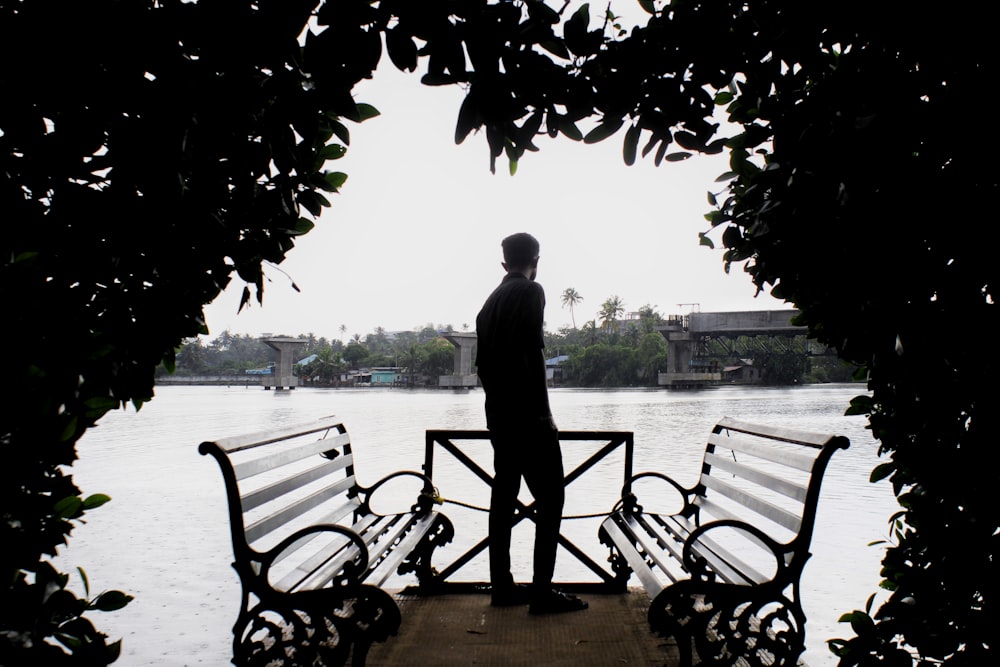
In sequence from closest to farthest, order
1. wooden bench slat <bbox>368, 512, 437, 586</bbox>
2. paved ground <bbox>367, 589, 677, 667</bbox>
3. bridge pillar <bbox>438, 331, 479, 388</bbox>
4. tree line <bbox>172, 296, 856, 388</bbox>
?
wooden bench slat <bbox>368, 512, 437, 586</bbox> < paved ground <bbox>367, 589, 677, 667</bbox> < bridge pillar <bbox>438, 331, 479, 388</bbox> < tree line <bbox>172, 296, 856, 388</bbox>

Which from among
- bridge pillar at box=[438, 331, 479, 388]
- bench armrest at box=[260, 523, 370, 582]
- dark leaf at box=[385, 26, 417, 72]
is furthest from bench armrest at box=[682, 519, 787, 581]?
bridge pillar at box=[438, 331, 479, 388]

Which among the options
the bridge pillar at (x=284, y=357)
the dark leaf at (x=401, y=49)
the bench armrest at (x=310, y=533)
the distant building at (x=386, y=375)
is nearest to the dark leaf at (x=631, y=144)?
the dark leaf at (x=401, y=49)

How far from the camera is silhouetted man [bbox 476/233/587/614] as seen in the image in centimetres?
371

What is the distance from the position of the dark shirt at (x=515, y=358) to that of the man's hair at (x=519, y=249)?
137 mm

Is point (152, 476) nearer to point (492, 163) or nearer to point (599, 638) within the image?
point (599, 638)

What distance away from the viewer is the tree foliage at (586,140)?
1.88 meters

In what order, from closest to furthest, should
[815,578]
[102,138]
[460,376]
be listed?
[102,138] → [815,578] → [460,376]

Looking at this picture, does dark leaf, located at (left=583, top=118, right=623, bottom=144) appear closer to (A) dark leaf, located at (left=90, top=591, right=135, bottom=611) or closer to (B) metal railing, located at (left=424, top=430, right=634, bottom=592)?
(A) dark leaf, located at (left=90, top=591, right=135, bottom=611)

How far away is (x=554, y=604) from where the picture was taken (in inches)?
152

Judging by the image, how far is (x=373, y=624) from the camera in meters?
2.74

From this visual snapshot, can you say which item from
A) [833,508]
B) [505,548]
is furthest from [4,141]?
[833,508]

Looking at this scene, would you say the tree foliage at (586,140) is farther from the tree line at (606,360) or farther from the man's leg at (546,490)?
the tree line at (606,360)

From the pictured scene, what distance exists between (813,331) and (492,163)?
1.48 meters

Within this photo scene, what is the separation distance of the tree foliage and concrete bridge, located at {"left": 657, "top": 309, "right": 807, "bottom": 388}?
43732mm
